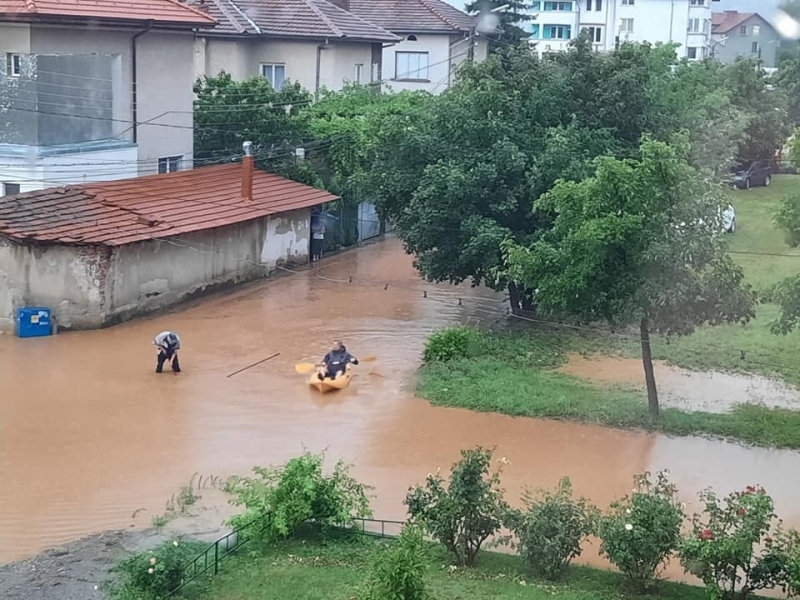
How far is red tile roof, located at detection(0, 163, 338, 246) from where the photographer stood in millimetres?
22188

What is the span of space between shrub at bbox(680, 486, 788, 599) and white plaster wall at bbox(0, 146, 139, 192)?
59.8 ft

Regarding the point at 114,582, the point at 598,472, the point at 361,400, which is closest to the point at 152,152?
the point at 361,400

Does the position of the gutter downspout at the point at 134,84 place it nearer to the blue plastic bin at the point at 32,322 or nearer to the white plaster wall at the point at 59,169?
the white plaster wall at the point at 59,169

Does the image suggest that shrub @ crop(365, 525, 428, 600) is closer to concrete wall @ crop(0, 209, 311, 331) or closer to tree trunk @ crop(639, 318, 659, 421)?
tree trunk @ crop(639, 318, 659, 421)

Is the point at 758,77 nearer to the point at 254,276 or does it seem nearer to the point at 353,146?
the point at 353,146

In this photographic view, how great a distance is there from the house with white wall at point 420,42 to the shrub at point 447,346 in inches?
1021

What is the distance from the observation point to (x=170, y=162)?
3002cm

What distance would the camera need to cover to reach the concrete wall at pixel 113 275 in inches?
874

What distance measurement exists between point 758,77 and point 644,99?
15.0 m

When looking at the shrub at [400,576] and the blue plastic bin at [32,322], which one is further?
the blue plastic bin at [32,322]

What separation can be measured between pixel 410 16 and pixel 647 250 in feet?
104

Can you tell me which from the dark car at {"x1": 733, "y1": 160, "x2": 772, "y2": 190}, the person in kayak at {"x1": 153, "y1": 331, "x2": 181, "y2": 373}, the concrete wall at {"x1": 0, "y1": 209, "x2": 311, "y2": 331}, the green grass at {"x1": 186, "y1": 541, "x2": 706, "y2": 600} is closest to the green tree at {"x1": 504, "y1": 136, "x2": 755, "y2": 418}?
the green grass at {"x1": 186, "y1": 541, "x2": 706, "y2": 600}

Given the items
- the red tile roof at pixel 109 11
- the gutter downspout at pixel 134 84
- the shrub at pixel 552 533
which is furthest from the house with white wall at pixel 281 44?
the shrub at pixel 552 533

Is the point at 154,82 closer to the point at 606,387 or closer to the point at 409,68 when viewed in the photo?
the point at 606,387
